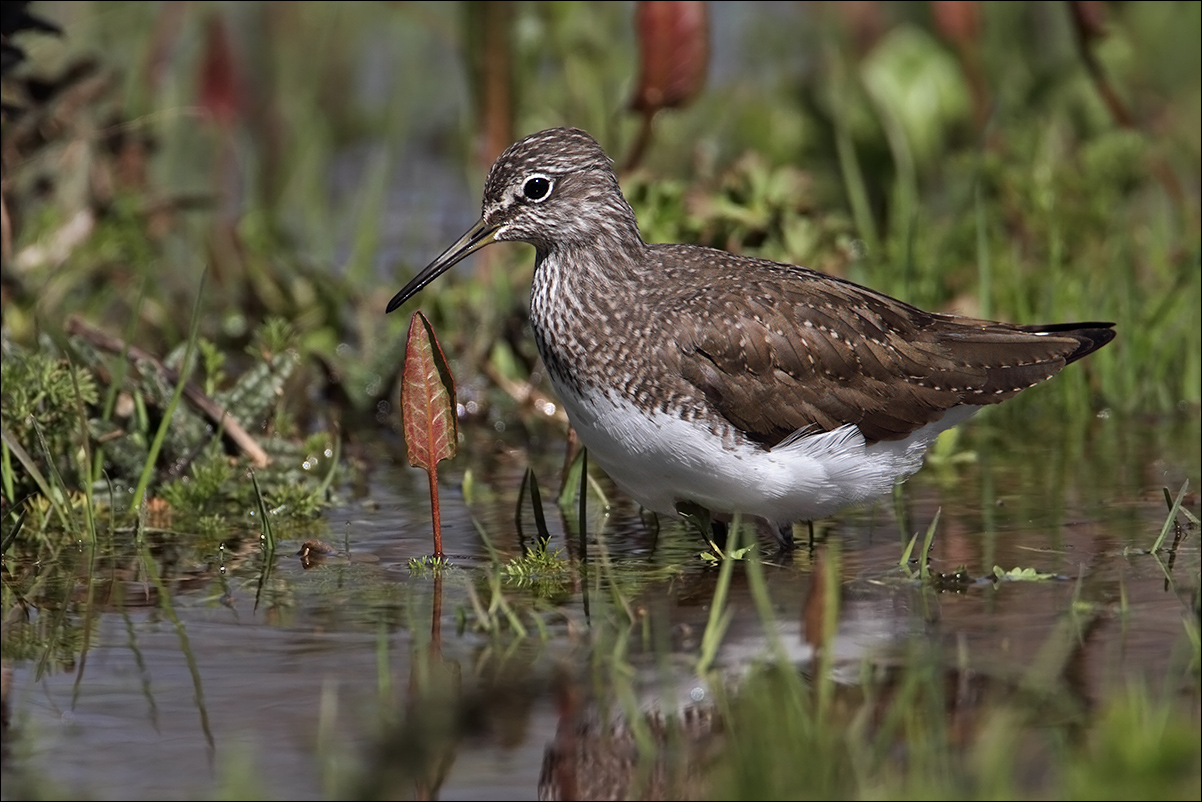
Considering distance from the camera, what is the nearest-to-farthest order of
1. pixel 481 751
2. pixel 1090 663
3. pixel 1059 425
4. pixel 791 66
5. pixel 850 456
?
pixel 481 751
pixel 1090 663
pixel 850 456
pixel 1059 425
pixel 791 66

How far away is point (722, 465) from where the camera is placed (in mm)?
5684

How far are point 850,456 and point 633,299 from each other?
3.17 ft

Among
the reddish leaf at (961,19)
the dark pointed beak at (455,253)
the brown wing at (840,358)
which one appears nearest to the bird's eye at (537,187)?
the dark pointed beak at (455,253)

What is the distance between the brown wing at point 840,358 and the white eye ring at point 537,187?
777mm

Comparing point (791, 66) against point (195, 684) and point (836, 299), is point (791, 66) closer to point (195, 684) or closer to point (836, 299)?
point (836, 299)

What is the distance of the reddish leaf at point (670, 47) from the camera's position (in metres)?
8.51

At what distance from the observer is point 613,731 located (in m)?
4.18

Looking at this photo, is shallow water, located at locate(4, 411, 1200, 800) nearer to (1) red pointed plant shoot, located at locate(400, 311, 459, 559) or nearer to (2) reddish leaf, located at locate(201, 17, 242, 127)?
(1) red pointed plant shoot, located at locate(400, 311, 459, 559)

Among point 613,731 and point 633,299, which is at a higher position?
point 633,299

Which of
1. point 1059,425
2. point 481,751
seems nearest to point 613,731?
point 481,751

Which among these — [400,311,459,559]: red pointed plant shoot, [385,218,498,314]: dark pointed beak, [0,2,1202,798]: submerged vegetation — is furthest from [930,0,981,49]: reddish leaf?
[400,311,459,559]: red pointed plant shoot

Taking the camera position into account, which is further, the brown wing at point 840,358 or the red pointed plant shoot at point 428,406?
the brown wing at point 840,358

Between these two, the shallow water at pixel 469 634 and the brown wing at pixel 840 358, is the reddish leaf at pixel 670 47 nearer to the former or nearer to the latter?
the brown wing at pixel 840 358

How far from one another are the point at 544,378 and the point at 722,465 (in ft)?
8.44
